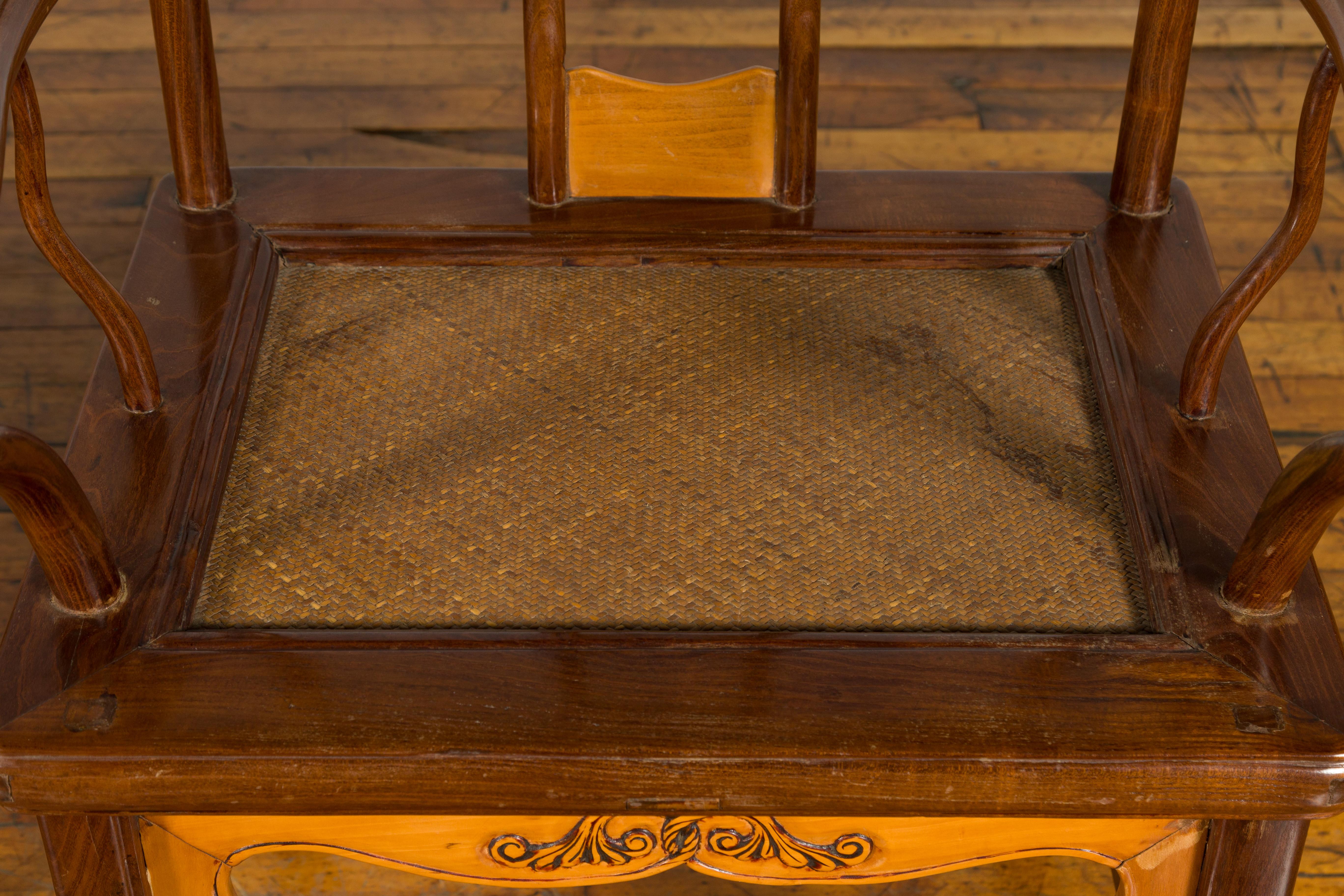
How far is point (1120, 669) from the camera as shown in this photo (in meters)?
0.96

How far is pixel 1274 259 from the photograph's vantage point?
1.07 metres

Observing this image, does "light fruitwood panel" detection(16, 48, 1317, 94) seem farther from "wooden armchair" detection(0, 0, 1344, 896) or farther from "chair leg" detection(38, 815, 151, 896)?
"chair leg" detection(38, 815, 151, 896)

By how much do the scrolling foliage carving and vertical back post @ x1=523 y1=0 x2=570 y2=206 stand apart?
58 cm

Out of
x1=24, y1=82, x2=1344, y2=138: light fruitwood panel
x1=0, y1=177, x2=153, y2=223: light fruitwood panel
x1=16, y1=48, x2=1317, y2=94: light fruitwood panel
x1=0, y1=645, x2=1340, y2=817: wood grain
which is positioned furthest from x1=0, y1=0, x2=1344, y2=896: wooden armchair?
x1=16, y1=48, x2=1317, y2=94: light fruitwood panel

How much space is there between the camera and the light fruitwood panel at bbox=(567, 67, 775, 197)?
4.19 feet

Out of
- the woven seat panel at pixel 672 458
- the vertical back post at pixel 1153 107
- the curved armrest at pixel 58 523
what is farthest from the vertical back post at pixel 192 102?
the vertical back post at pixel 1153 107

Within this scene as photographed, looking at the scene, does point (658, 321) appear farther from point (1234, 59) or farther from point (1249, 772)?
point (1234, 59)

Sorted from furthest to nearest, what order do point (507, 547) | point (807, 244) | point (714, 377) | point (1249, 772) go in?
point (807, 244), point (714, 377), point (507, 547), point (1249, 772)

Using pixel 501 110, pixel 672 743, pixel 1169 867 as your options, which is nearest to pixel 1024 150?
pixel 501 110

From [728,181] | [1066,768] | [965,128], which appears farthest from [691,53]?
[1066,768]

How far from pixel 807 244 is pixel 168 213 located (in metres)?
0.57

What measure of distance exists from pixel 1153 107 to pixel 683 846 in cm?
75

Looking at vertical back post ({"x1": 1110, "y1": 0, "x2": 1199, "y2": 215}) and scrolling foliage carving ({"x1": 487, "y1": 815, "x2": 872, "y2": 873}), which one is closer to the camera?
scrolling foliage carving ({"x1": 487, "y1": 815, "x2": 872, "y2": 873})

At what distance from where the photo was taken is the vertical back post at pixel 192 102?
3.98ft
